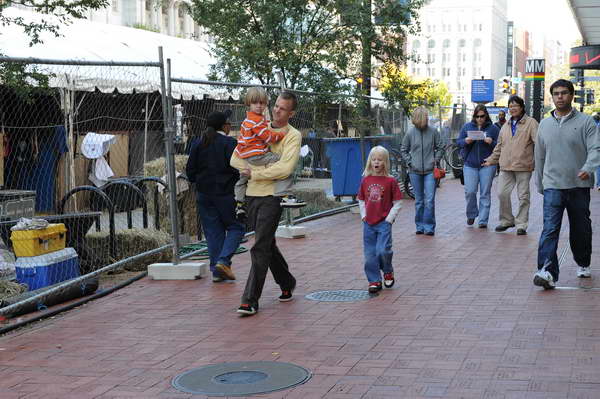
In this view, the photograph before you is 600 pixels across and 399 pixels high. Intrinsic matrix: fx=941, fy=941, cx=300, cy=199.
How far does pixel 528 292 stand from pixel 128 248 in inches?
170

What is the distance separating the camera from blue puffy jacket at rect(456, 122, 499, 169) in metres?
13.5

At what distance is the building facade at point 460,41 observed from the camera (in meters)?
173

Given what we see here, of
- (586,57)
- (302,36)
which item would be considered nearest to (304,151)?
(302,36)

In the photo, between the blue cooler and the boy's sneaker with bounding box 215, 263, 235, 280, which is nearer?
the blue cooler

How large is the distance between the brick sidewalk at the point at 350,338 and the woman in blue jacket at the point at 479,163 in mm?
3411

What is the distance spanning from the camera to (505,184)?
12.8m

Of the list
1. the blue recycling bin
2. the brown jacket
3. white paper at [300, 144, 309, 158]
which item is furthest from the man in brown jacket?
the blue recycling bin

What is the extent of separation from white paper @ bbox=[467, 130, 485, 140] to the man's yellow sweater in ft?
20.8

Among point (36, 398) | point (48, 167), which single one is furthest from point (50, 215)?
point (36, 398)

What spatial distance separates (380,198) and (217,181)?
5.40 feet

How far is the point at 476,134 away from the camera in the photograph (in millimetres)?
13406

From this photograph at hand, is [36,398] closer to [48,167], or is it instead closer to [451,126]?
[48,167]

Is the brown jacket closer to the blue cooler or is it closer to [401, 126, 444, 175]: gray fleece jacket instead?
[401, 126, 444, 175]: gray fleece jacket

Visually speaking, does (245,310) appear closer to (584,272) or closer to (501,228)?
(584,272)
